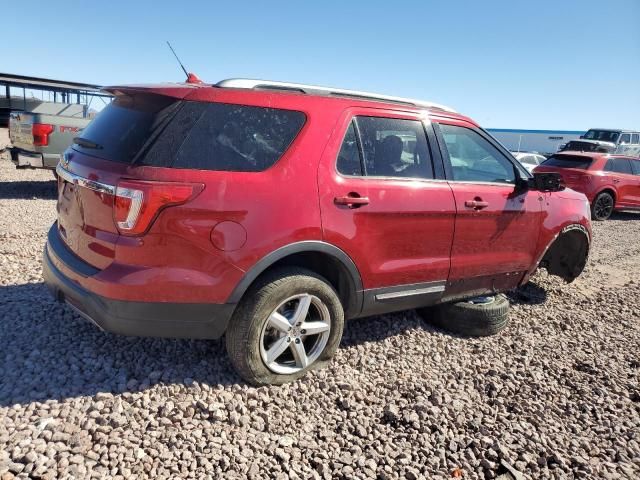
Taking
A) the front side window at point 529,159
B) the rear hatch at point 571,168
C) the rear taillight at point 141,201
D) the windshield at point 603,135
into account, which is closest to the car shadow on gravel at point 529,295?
the rear taillight at point 141,201

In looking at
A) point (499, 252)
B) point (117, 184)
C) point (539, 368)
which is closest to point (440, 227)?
point (499, 252)

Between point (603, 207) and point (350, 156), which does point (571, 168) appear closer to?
point (603, 207)

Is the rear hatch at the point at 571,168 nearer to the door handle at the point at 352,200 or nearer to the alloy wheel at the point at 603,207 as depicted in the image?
the alloy wheel at the point at 603,207

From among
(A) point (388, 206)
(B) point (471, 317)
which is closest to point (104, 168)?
(A) point (388, 206)

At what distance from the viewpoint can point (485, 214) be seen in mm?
3922

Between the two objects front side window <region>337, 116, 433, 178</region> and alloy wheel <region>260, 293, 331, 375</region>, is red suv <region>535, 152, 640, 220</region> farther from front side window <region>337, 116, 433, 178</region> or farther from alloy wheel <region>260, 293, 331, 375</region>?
alloy wheel <region>260, 293, 331, 375</region>

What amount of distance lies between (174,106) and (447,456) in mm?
Answer: 2480

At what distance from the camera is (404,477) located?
2.46 m

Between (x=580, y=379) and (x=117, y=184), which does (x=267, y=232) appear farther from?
(x=580, y=379)

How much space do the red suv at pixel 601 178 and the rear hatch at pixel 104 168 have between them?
1067cm

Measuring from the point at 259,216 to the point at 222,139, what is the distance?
494 millimetres

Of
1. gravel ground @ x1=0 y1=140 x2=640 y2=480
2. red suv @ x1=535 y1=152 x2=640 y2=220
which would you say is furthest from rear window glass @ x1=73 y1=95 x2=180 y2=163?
red suv @ x1=535 y1=152 x2=640 y2=220

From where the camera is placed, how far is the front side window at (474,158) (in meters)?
3.87

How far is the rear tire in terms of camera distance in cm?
1168
